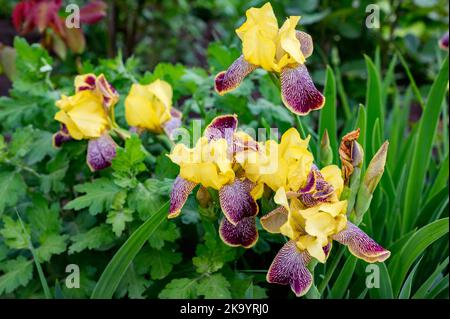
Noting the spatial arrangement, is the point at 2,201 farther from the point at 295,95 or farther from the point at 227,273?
the point at 295,95

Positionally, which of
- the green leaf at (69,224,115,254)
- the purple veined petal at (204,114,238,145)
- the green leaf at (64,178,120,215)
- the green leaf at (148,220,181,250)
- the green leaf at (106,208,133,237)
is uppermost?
the purple veined petal at (204,114,238,145)

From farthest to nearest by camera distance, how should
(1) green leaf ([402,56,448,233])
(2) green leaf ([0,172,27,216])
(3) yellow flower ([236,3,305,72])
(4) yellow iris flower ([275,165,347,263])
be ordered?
(1) green leaf ([402,56,448,233])
(2) green leaf ([0,172,27,216])
(3) yellow flower ([236,3,305,72])
(4) yellow iris flower ([275,165,347,263])

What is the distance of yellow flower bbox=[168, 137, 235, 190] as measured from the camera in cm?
93

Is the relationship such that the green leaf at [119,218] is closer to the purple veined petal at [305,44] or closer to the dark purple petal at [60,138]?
the dark purple petal at [60,138]

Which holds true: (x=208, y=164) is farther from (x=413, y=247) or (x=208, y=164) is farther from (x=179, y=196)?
(x=413, y=247)

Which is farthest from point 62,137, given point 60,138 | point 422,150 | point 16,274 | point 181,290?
point 422,150

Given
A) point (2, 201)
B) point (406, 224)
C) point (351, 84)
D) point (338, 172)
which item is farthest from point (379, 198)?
point (351, 84)

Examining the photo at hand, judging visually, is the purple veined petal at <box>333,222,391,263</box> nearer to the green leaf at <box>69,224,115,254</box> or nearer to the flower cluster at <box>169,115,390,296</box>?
the flower cluster at <box>169,115,390,296</box>

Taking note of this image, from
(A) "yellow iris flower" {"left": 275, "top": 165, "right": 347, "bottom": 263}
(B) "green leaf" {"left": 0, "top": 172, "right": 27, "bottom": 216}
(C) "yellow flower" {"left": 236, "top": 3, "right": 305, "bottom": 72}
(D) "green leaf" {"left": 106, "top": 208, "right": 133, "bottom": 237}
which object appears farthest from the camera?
(B) "green leaf" {"left": 0, "top": 172, "right": 27, "bottom": 216}

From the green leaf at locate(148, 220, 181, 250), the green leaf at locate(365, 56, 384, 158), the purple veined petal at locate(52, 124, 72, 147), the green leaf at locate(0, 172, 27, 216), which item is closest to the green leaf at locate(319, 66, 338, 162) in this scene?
the green leaf at locate(365, 56, 384, 158)

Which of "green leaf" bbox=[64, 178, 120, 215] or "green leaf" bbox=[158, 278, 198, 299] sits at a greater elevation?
"green leaf" bbox=[64, 178, 120, 215]

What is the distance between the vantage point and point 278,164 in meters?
0.93

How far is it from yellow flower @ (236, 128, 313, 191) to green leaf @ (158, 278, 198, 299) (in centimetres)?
31

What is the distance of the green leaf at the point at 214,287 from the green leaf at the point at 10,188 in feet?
1.28
